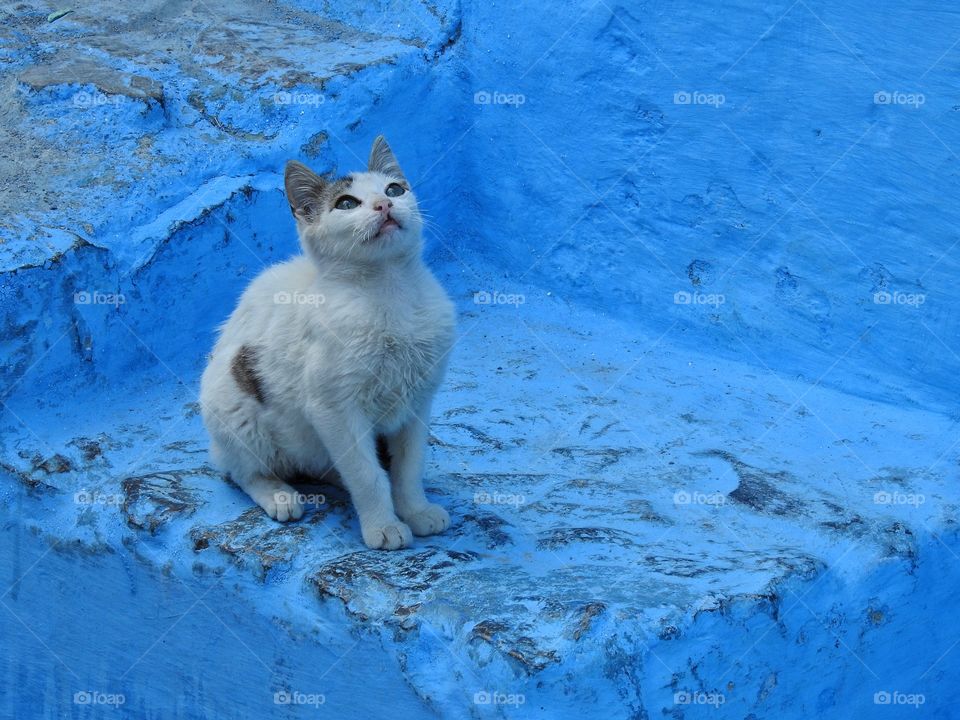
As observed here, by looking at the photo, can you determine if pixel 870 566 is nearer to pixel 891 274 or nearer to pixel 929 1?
pixel 891 274

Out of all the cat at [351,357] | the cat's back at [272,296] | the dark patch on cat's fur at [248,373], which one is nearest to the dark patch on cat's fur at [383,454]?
the cat at [351,357]

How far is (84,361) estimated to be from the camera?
13.3 ft

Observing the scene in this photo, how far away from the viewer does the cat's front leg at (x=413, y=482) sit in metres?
3.27

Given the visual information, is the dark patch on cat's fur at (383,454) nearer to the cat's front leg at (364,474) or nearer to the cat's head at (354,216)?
the cat's front leg at (364,474)

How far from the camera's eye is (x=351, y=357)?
3.08 metres

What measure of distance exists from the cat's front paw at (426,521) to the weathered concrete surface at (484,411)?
0.07 metres

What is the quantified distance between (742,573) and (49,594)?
7.06ft

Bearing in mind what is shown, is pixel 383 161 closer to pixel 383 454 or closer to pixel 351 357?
pixel 351 357

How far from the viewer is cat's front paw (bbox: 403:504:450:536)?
3.27 metres

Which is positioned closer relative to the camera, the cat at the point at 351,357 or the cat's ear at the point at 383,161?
the cat at the point at 351,357

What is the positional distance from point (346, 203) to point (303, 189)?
0.13 metres

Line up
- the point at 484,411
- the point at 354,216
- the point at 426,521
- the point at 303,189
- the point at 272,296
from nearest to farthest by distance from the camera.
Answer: the point at 354,216
the point at 303,189
the point at 426,521
the point at 272,296
the point at 484,411

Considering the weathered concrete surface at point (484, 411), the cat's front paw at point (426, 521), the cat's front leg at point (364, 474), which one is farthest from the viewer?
the cat's front paw at point (426, 521)

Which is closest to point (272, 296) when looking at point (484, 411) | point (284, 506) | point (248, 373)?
point (248, 373)
